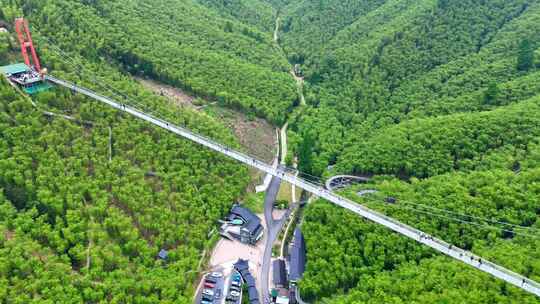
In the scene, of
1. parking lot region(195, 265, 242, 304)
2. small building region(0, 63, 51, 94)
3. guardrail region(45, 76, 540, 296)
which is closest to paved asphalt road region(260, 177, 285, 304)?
parking lot region(195, 265, 242, 304)

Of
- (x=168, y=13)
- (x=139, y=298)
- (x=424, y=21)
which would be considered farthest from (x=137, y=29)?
(x=424, y=21)

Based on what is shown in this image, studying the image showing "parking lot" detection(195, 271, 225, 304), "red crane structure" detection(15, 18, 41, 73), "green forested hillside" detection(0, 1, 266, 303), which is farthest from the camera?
"red crane structure" detection(15, 18, 41, 73)

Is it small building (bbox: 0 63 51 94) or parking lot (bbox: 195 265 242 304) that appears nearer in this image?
parking lot (bbox: 195 265 242 304)

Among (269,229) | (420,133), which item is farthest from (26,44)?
(420,133)

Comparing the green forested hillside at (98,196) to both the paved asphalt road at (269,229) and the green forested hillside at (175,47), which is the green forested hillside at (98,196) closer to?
the green forested hillside at (175,47)

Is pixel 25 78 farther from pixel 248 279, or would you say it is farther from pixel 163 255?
pixel 248 279

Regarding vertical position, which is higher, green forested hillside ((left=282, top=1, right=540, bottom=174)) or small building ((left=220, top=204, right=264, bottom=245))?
green forested hillside ((left=282, top=1, right=540, bottom=174))

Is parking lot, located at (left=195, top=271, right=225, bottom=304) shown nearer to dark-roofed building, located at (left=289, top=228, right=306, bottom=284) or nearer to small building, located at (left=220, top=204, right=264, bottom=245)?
small building, located at (left=220, top=204, right=264, bottom=245)

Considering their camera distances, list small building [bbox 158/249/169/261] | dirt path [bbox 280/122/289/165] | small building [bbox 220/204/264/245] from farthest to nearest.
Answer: dirt path [bbox 280/122/289/165], small building [bbox 220/204/264/245], small building [bbox 158/249/169/261]
